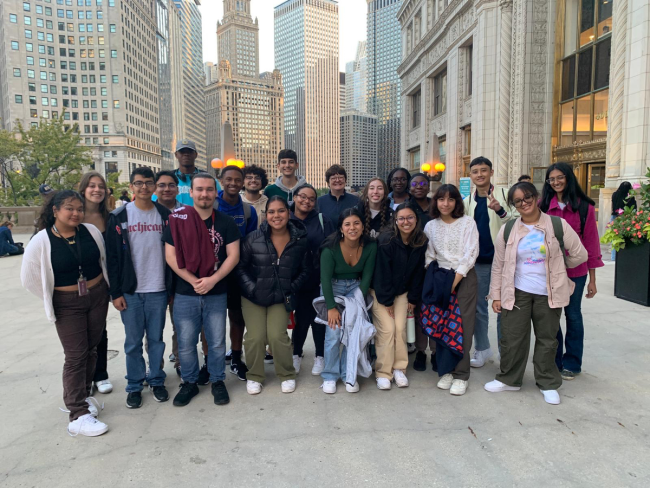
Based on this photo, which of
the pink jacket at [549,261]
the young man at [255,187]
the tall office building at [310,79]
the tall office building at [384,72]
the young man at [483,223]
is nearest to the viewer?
the pink jacket at [549,261]

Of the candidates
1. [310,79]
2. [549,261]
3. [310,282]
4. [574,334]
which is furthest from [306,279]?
[310,79]

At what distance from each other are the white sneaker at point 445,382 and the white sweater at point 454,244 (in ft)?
3.39

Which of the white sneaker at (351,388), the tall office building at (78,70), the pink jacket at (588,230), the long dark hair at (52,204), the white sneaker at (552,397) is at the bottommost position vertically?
the white sneaker at (351,388)

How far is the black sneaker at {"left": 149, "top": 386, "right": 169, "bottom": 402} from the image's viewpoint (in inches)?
153

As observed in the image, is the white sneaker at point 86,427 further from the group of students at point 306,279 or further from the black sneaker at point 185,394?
the black sneaker at point 185,394

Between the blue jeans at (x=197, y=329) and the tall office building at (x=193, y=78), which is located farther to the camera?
the tall office building at (x=193, y=78)

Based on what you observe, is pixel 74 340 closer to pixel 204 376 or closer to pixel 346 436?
pixel 204 376

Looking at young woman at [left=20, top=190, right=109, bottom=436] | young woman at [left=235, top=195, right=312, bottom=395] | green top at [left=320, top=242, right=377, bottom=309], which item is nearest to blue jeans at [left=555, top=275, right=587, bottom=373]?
green top at [left=320, top=242, right=377, bottom=309]

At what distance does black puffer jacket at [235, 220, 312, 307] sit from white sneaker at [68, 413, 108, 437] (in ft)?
5.17

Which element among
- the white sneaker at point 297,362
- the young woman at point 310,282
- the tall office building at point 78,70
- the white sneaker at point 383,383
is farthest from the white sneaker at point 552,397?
the tall office building at point 78,70

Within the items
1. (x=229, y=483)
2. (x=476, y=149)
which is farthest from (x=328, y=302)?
(x=476, y=149)

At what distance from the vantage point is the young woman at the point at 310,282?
4.51m

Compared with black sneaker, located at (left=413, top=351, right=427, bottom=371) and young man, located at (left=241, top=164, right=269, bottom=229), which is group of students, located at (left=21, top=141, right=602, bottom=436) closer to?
black sneaker, located at (left=413, top=351, right=427, bottom=371)

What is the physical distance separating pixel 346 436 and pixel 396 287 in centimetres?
152
